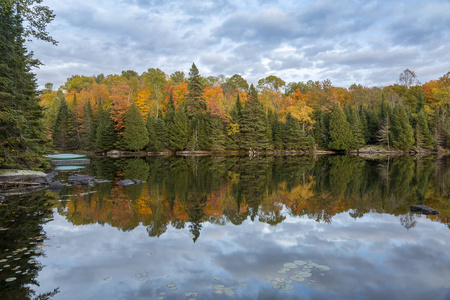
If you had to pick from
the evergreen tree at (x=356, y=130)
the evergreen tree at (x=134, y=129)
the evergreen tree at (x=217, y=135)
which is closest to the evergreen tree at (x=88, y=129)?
the evergreen tree at (x=134, y=129)

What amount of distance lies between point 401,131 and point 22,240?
5518cm

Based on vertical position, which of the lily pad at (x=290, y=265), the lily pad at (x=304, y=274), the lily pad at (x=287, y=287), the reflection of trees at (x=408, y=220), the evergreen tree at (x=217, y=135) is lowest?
the reflection of trees at (x=408, y=220)

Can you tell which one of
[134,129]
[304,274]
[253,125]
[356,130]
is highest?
[253,125]

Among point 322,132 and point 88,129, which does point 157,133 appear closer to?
point 88,129

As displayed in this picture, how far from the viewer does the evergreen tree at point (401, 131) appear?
50.7 metres

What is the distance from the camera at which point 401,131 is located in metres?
51.1

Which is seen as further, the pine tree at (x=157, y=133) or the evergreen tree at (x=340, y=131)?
the evergreen tree at (x=340, y=131)

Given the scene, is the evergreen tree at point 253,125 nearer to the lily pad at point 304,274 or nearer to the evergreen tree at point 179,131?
the evergreen tree at point 179,131

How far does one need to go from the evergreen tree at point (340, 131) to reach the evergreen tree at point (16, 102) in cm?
4416

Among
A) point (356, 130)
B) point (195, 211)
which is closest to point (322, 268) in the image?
point (195, 211)

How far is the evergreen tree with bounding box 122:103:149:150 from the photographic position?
1877 inches

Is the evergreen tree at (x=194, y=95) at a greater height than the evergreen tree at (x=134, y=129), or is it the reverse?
the evergreen tree at (x=194, y=95)

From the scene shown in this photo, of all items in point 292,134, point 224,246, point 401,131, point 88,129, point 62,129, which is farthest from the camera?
point 62,129

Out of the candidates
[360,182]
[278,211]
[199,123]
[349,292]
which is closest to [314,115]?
[199,123]
